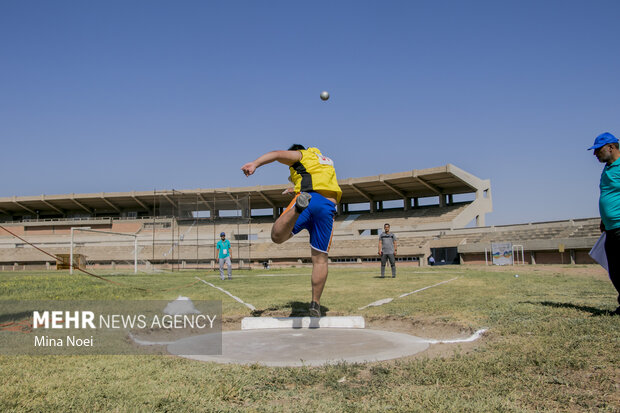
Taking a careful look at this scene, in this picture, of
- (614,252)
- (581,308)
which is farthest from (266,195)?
(614,252)

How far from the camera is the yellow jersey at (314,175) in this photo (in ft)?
16.5

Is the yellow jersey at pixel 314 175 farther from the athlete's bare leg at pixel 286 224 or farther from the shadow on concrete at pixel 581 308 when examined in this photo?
the shadow on concrete at pixel 581 308

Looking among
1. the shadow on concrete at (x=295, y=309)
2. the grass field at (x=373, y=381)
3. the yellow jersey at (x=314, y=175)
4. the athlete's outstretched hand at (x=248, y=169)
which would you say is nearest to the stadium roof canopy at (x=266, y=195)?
the shadow on concrete at (x=295, y=309)

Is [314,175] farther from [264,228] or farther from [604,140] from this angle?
[264,228]

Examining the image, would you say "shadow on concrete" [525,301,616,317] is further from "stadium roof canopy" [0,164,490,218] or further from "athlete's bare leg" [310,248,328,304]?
"stadium roof canopy" [0,164,490,218]

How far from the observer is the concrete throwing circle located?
10.6 ft

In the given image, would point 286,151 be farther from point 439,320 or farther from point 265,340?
point 439,320

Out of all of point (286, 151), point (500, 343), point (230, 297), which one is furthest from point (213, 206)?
point (500, 343)

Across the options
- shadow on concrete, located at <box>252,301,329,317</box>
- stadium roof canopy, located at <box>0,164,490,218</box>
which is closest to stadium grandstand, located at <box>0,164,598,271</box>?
stadium roof canopy, located at <box>0,164,490,218</box>

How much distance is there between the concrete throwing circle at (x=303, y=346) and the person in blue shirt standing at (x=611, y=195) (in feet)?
8.75

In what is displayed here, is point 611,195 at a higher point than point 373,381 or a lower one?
higher

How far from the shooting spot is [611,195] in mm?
4824

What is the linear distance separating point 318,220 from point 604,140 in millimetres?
3365

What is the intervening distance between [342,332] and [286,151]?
2101 mm
